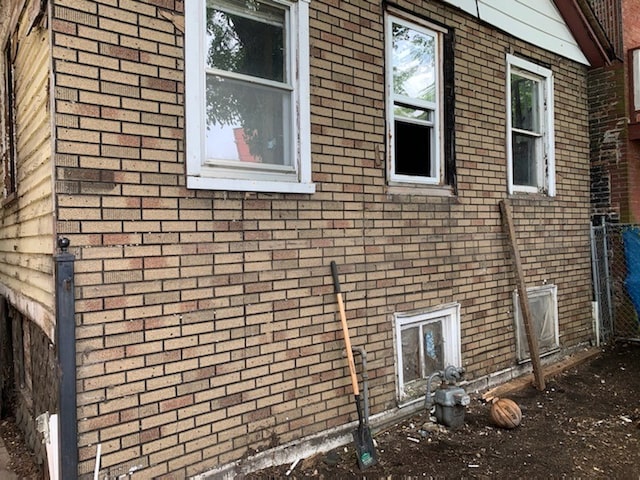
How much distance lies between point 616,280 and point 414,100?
4668mm

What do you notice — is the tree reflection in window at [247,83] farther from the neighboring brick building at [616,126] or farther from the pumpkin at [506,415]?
the neighboring brick building at [616,126]

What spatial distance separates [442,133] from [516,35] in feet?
6.22

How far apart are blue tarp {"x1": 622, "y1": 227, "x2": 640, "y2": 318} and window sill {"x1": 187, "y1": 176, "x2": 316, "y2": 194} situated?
551cm

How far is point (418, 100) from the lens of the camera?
4691 millimetres

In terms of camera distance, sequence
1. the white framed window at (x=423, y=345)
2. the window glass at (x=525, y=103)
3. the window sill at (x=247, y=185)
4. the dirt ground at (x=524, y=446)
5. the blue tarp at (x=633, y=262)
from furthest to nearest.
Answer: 1. the blue tarp at (x=633, y=262)
2. the window glass at (x=525, y=103)
3. the white framed window at (x=423, y=345)
4. the dirt ground at (x=524, y=446)
5. the window sill at (x=247, y=185)

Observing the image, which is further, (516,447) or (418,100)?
(418,100)

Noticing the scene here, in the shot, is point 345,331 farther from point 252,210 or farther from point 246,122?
point 246,122

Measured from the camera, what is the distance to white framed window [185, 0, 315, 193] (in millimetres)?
3104

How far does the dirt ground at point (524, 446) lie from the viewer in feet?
11.4

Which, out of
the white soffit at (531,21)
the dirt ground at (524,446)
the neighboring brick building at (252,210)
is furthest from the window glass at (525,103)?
the dirt ground at (524,446)

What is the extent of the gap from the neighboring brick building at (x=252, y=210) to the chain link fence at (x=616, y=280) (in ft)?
6.98

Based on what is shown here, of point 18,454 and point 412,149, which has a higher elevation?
point 412,149

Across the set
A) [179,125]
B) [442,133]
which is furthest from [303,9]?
[442,133]

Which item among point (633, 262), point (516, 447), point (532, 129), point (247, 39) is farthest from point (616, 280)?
point (247, 39)
